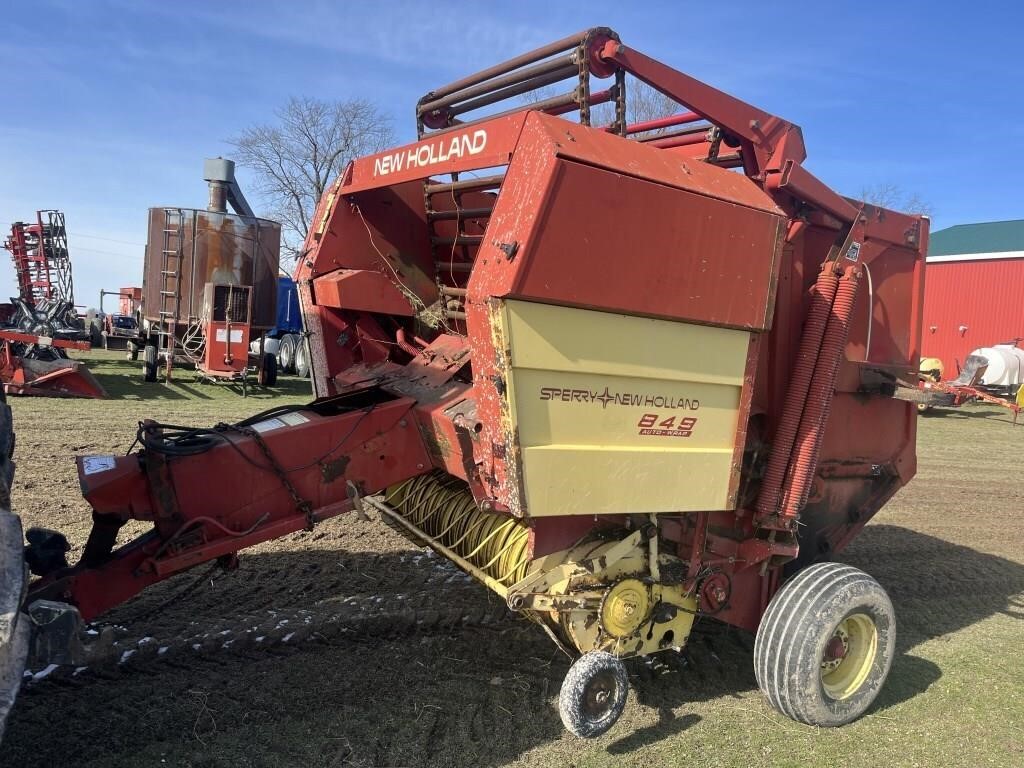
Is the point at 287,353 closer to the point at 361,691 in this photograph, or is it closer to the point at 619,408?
the point at 361,691

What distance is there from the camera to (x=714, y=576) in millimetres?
3514

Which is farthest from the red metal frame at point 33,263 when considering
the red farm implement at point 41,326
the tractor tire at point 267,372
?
the tractor tire at point 267,372

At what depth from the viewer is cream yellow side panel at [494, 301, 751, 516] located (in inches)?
104

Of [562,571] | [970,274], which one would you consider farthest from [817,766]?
[970,274]

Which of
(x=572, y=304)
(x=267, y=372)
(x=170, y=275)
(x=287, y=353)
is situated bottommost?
(x=267, y=372)

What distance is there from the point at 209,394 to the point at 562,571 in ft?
37.6

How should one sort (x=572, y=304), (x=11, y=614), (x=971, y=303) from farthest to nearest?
1. (x=971, y=303)
2. (x=572, y=304)
3. (x=11, y=614)

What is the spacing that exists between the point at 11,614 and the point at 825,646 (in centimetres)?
310

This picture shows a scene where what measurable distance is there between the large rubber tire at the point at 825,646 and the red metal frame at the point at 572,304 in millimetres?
256

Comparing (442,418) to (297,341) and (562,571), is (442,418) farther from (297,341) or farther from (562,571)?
(297,341)

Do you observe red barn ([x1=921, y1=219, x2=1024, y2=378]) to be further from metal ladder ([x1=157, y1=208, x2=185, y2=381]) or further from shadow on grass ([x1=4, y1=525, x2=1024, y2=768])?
metal ladder ([x1=157, y1=208, x2=185, y2=381])

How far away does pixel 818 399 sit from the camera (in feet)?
11.1

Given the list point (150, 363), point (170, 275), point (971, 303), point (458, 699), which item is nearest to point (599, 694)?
point (458, 699)

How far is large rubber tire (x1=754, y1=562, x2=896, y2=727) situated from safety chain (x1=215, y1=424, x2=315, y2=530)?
2.09 metres
